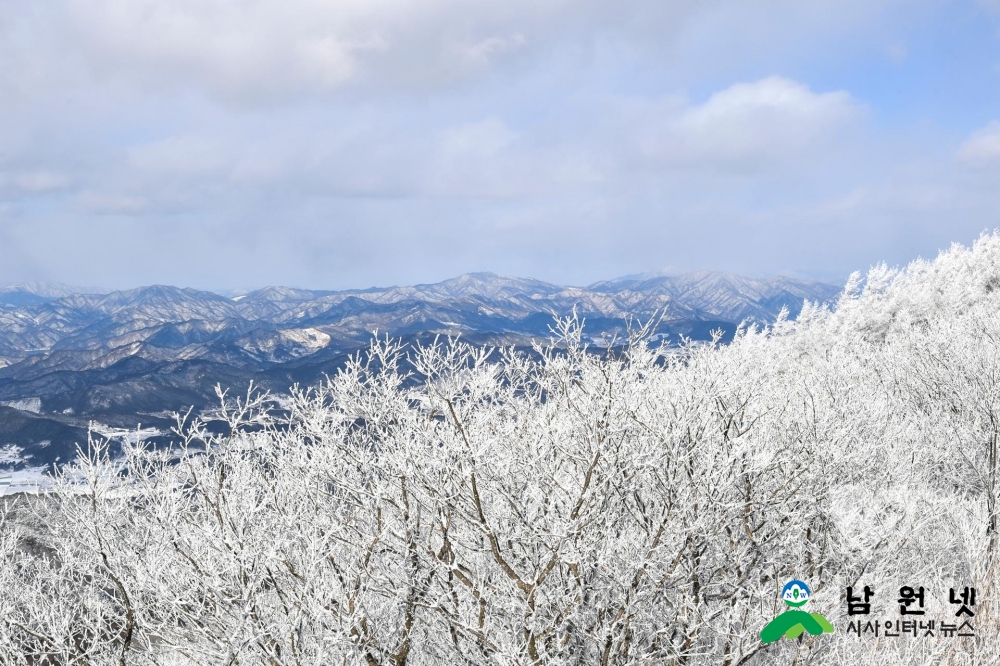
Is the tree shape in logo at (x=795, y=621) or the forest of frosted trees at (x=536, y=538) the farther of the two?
the forest of frosted trees at (x=536, y=538)

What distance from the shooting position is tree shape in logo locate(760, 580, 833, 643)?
888 centimetres

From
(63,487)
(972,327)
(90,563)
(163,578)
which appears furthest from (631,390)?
(972,327)

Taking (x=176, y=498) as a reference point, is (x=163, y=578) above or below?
below

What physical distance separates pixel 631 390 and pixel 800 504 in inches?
163

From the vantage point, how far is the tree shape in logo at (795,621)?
8.88 meters

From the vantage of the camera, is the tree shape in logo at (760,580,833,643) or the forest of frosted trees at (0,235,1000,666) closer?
the tree shape in logo at (760,580,833,643)

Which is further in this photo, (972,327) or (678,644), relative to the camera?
(972,327)

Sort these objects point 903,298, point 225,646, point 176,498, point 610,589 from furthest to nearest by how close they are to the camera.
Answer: point 903,298 < point 176,498 < point 610,589 < point 225,646

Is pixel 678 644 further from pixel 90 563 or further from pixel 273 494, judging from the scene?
pixel 90 563

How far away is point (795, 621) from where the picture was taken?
31.1 ft

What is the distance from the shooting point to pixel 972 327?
94.0ft

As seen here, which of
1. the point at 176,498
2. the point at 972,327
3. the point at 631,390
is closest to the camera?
the point at 631,390

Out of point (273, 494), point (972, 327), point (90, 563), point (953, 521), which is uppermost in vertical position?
point (972, 327)

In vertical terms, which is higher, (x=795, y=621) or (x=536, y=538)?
(x=536, y=538)
